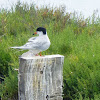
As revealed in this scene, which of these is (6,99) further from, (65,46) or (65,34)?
(65,34)

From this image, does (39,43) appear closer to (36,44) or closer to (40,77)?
(36,44)

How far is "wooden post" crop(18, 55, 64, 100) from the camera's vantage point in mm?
3090

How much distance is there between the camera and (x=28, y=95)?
10.5ft

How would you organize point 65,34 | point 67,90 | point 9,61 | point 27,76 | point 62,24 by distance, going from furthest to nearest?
1. point 62,24
2. point 65,34
3. point 9,61
4. point 67,90
5. point 27,76

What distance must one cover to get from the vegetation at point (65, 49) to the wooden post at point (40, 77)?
419mm

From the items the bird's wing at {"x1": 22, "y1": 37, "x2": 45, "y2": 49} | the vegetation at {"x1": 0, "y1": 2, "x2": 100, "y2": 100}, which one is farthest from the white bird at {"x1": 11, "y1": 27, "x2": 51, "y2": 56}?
the vegetation at {"x1": 0, "y1": 2, "x2": 100, "y2": 100}

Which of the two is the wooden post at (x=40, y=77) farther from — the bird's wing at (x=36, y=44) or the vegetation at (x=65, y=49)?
the vegetation at (x=65, y=49)

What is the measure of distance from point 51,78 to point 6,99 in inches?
54.3

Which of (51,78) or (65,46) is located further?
(65,46)

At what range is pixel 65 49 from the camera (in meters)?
5.60

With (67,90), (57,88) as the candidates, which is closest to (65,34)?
(67,90)

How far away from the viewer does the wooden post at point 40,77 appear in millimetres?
→ 3090

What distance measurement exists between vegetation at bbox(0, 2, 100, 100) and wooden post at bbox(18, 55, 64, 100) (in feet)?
1.37

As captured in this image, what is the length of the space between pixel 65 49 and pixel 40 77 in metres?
2.53
